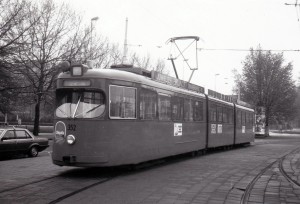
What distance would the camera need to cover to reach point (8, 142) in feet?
52.7

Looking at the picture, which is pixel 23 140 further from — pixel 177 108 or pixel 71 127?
pixel 71 127

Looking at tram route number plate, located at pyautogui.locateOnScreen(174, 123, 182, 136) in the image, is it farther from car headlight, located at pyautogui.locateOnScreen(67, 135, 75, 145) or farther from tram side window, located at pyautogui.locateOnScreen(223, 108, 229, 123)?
tram side window, located at pyautogui.locateOnScreen(223, 108, 229, 123)

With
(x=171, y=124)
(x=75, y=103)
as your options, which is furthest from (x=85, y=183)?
(x=171, y=124)

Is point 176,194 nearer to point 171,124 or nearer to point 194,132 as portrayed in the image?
point 171,124

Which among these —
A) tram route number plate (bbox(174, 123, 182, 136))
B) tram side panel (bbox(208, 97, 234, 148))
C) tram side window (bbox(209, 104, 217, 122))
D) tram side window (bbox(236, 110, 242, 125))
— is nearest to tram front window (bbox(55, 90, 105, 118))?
tram route number plate (bbox(174, 123, 182, 136))

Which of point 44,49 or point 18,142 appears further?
point 44,49

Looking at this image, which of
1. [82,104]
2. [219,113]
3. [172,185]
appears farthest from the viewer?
[219,113]

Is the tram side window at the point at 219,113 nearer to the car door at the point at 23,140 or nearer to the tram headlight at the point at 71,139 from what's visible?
the car door at the point at 23,140

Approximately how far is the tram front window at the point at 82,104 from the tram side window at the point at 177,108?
174 inches

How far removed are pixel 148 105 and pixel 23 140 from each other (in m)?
6.78

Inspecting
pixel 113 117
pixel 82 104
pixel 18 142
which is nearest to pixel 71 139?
pixel 82 104

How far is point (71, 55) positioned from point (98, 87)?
2011 centimetres

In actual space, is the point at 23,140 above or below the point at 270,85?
below


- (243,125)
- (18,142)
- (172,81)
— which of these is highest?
(172,81)
